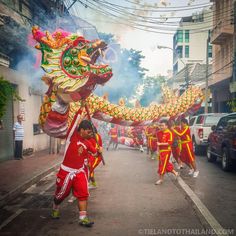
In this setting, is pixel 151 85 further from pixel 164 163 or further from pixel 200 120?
pixel 164 163

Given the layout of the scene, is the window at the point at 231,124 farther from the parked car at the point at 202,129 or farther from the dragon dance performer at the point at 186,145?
the parked car at the point at 202,129

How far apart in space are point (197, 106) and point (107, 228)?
4.52 m

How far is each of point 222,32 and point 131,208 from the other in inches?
838

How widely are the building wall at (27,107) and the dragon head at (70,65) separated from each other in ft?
23.6

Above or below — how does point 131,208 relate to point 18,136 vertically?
below

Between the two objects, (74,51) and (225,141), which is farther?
(225,141)

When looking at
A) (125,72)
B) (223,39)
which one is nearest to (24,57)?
(125,72)

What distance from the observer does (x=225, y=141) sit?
10.5 metres

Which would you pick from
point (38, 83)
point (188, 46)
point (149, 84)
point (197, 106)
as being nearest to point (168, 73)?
point (188, 46)

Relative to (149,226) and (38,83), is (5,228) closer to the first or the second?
(149,226)

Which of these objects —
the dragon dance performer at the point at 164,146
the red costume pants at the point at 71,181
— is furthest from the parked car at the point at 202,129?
the red costume pants at the point at 71,181

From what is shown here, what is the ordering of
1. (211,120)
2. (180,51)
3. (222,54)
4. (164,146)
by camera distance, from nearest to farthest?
1. (164,146)
2. (211,120)
3. (222,54)
4. (180,51)

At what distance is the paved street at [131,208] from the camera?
513cm

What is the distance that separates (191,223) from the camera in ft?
17.4
